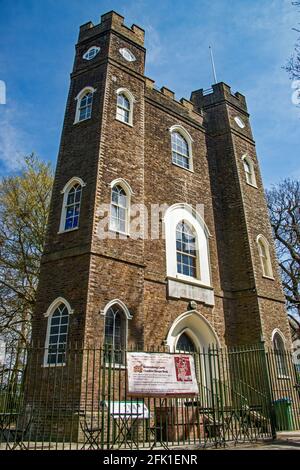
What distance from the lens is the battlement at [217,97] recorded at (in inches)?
867

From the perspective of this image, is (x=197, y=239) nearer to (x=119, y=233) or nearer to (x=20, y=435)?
(x=119, y=233)

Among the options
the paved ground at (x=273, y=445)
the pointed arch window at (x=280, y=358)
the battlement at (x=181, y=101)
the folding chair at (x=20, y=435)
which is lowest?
the paved ground at (x=273, y=445)

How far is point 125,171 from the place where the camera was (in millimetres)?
14859

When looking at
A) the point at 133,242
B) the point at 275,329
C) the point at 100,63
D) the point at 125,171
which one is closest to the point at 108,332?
the point at 133,242

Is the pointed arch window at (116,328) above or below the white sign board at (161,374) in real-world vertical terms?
above

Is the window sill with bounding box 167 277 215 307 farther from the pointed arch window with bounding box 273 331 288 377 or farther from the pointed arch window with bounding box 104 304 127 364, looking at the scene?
the pointed arch window with bounding box 273 331 288 377

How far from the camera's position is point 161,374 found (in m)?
8.74

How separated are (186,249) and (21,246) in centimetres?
918

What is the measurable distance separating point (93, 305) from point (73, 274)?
132 centimetres

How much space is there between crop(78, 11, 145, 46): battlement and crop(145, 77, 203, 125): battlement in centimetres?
189

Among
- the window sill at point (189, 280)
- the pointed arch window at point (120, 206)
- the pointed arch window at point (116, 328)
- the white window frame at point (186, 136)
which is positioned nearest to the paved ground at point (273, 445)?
the pointed arch window at point (116, 328)

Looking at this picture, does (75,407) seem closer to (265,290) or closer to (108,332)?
(108,332)

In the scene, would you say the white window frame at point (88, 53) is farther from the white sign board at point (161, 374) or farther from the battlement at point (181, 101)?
the white sign board at point (161, 374)

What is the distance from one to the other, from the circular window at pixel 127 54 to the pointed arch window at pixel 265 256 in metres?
9.93
